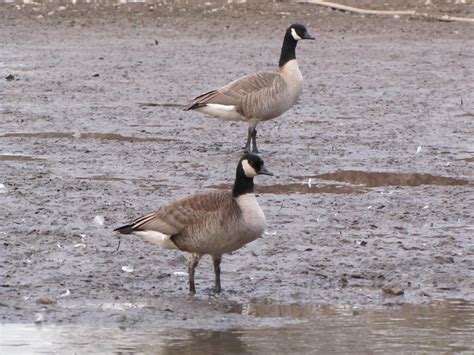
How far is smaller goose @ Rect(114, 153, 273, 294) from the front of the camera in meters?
8.46

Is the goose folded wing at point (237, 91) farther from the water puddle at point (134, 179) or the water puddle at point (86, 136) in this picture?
the water puddle at point (134, 179)

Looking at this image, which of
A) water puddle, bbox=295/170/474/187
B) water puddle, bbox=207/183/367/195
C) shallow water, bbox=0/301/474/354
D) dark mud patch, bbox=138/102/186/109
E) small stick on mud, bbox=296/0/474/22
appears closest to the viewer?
shallow water, bbox=0/301/474/354

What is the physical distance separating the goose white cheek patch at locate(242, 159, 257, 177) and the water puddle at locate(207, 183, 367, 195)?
327 cm

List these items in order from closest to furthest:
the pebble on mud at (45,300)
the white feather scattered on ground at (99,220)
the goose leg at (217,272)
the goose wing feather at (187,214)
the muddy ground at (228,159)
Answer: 1. the pebble on mud at (45,300)
2. the goose wing feather at (187,214)
3. the goose leg at (217,272)
4. the muddy ground at (228,159)
5. the white feather scattered on ground at (99,220)

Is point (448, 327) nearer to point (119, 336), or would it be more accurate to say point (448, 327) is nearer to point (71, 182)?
point (119, 336)

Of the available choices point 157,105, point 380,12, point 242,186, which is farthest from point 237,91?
point 380,12

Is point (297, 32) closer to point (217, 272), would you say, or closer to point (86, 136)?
point (86, 136)

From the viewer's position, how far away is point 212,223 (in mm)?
8492

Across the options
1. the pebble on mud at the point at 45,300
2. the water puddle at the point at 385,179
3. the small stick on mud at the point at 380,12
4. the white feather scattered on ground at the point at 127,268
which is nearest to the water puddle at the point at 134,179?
the water puddle at the point at 385,179

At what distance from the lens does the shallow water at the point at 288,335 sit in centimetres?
759

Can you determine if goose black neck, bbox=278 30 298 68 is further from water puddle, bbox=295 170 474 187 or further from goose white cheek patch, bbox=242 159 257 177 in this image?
goose white cheek patch, bbox=242 159 257 177

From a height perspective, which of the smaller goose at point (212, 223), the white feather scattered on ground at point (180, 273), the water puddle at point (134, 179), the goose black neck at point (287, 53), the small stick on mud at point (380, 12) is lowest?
the white feather scattered on ground at point (180, 273)

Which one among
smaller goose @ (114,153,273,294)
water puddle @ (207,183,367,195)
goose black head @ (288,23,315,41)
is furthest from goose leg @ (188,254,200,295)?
goose black head @ (288,23,315,41)

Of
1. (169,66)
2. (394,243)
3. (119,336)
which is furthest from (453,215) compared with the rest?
(169,66)
